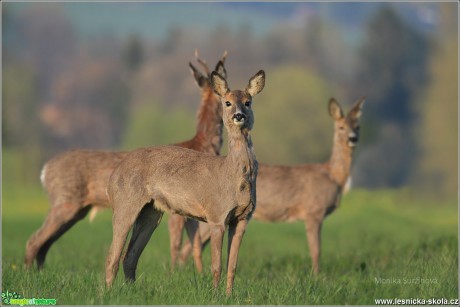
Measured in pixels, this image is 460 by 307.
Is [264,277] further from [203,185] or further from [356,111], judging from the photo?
[356,111]

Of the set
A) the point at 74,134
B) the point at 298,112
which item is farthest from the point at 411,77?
the point at 74,134

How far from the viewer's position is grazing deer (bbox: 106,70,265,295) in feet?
29.0

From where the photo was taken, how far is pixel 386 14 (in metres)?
63.6

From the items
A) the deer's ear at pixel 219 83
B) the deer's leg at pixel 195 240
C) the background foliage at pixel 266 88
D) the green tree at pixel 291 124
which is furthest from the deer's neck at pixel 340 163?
the green tree at pixel 291 124

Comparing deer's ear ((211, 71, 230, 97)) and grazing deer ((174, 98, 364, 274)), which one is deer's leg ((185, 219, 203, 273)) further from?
deer's ear ((211, 71, 230, 97))

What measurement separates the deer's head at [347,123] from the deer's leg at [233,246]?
573 centimetres

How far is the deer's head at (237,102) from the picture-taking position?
886cm

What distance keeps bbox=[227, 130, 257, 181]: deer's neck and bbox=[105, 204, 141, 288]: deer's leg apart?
1133 mm

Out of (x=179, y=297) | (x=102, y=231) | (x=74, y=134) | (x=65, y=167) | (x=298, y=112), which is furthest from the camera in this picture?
(x=74, y=134)

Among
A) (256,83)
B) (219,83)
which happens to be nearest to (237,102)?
(219,83)

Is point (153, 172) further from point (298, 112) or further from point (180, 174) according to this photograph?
point (298, 112)

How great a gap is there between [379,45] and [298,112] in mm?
15229

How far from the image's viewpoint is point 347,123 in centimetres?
1455

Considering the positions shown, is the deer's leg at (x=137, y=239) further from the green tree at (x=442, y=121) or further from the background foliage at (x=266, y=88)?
the green tree at (x=442, y=121)
